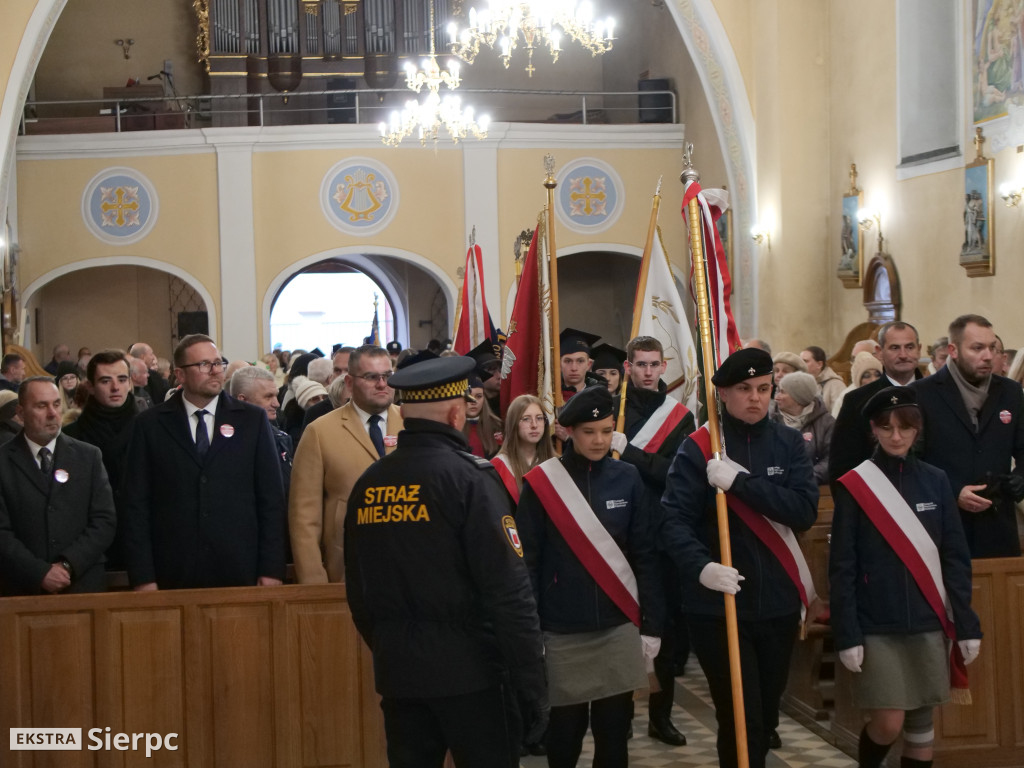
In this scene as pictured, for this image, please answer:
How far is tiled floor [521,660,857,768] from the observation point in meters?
5.52

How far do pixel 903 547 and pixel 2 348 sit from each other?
14.3m

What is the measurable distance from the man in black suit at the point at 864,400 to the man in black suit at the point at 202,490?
223 cm

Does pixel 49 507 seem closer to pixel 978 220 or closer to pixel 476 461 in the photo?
pixel 476 461

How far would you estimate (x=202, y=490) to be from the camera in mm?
5098

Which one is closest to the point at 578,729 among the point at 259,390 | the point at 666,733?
the point at 666,733

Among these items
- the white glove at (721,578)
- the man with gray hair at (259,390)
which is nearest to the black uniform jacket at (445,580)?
the white glove at (721,578)

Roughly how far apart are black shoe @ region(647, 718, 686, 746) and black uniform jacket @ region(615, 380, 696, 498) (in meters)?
1.08

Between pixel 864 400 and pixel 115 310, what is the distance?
687 inches

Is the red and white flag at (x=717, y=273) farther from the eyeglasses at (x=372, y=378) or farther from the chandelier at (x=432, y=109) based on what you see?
the chandelier at (x=432, y=109)

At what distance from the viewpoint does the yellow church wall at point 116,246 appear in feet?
58.6

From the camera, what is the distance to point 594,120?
2083 cm

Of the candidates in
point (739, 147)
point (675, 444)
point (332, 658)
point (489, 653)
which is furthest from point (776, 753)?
point (739, 147)

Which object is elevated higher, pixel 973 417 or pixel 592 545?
pixel 973 417

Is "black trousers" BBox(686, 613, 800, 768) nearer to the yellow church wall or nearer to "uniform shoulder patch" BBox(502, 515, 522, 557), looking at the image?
"uniform shoulder patch" BBox(502, 515, 522, 557)
